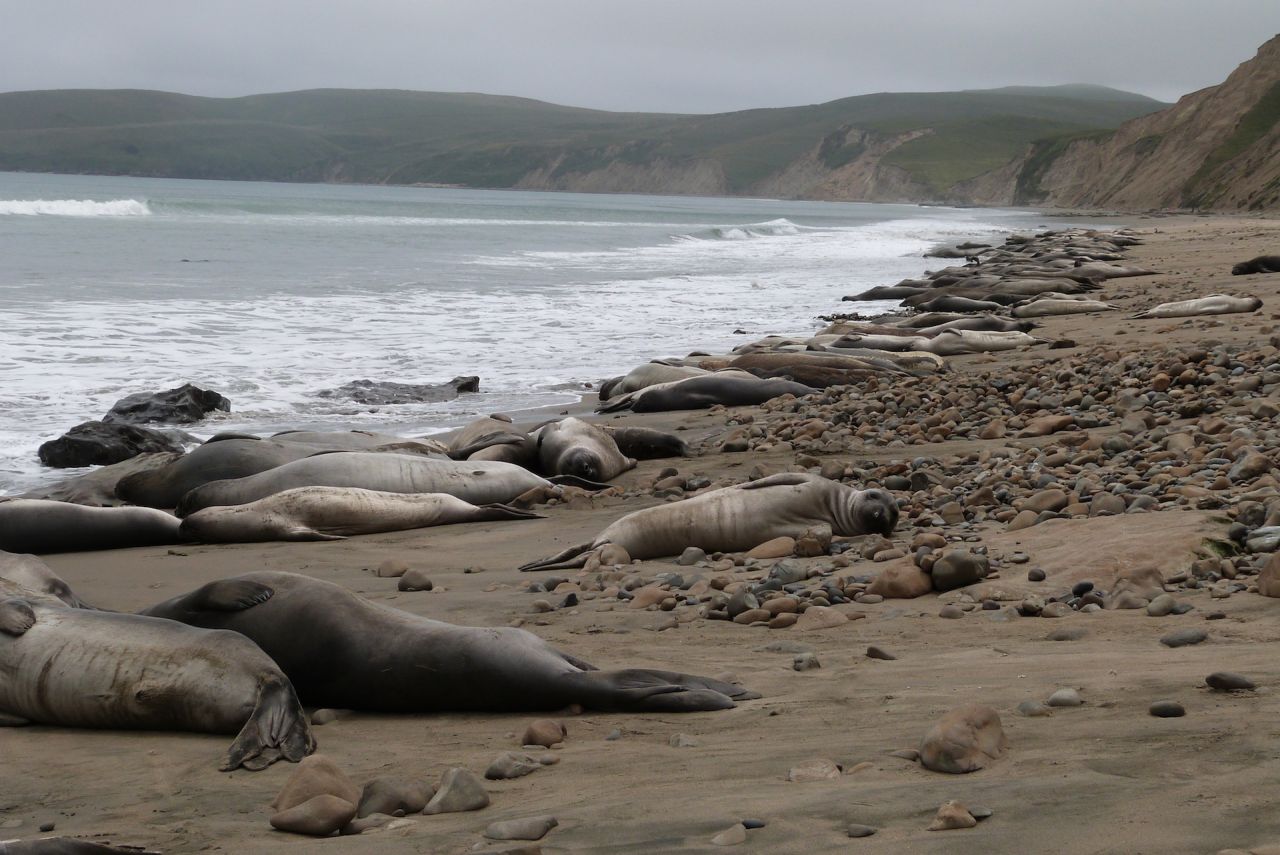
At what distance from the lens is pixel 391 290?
75.7 ft

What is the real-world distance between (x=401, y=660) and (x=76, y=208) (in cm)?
5981

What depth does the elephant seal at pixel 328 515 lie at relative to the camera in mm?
7211

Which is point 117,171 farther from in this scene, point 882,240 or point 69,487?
point 69,487

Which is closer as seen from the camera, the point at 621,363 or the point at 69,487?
the point at 69,487

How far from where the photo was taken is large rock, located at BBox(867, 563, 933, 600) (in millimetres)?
4809

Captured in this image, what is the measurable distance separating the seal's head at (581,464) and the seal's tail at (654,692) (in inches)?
178

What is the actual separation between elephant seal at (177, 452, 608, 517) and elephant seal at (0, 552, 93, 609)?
2673mm

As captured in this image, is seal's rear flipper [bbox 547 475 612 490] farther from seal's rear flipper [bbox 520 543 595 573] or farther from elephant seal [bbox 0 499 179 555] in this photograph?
elephant seal [bbox 0 499 179 555]

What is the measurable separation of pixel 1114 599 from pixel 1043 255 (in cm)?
2268

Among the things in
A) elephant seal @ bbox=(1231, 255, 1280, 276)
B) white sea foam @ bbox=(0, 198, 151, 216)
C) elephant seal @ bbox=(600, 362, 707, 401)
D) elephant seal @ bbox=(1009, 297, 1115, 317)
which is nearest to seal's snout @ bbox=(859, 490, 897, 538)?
elephant seal @ bbox=(600, 362, 707, 401)

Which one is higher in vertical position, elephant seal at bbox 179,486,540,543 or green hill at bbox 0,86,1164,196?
green hill at bbox 0,86,1164,196

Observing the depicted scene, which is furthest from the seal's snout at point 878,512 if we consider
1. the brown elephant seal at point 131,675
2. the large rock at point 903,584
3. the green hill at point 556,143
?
the green hill at point 556,143

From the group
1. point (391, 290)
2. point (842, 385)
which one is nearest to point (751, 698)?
point (842, 385)

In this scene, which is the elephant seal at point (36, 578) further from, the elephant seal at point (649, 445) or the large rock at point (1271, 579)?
the elephant seal at point (649, 445)
